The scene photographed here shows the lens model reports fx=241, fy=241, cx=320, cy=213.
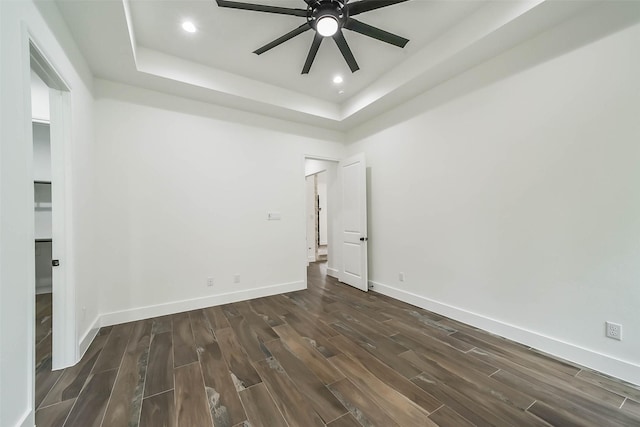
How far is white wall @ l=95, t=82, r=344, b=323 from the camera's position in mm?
2887

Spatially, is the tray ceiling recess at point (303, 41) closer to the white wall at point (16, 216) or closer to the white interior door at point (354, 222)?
the white wall at point (16, 216)

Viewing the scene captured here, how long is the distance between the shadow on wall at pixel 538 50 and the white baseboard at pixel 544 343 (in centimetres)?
255

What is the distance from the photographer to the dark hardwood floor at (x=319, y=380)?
150 cm

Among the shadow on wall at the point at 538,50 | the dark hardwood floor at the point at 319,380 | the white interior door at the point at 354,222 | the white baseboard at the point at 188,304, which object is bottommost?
the dark hardwood floor at the point at 319,380

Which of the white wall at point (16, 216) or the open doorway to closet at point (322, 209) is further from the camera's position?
the open doorway to closet at point (322, 209)

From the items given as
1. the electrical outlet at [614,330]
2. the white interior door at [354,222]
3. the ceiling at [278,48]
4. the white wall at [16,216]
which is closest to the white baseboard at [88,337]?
the white wall at [16,216]

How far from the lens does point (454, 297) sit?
2928mm

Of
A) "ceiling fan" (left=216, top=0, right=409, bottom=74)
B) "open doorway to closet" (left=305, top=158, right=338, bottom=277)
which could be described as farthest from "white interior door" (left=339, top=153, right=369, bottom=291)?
"ceiling fan" (left=216, top=0, right=409, bottom=74)

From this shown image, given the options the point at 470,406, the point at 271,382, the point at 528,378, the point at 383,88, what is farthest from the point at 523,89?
the point at 271,382

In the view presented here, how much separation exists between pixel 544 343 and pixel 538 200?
131 centimetres

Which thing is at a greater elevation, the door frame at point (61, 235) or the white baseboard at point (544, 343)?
the door frame at point (61, 235)

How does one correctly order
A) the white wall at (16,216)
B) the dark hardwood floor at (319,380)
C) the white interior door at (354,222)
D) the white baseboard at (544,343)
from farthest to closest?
the white interior door at (354,222), the white baseboard at (544,343), the dark hardwood floor at (319,380), the white wall at (16,216)

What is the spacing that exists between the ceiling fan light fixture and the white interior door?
2128mm

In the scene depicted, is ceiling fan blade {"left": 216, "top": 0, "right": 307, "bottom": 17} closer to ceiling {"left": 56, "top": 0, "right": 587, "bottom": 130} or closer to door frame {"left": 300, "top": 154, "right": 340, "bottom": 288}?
ceiling {"left": 56, "top": 0, "right": 587, "bottom": 130}
